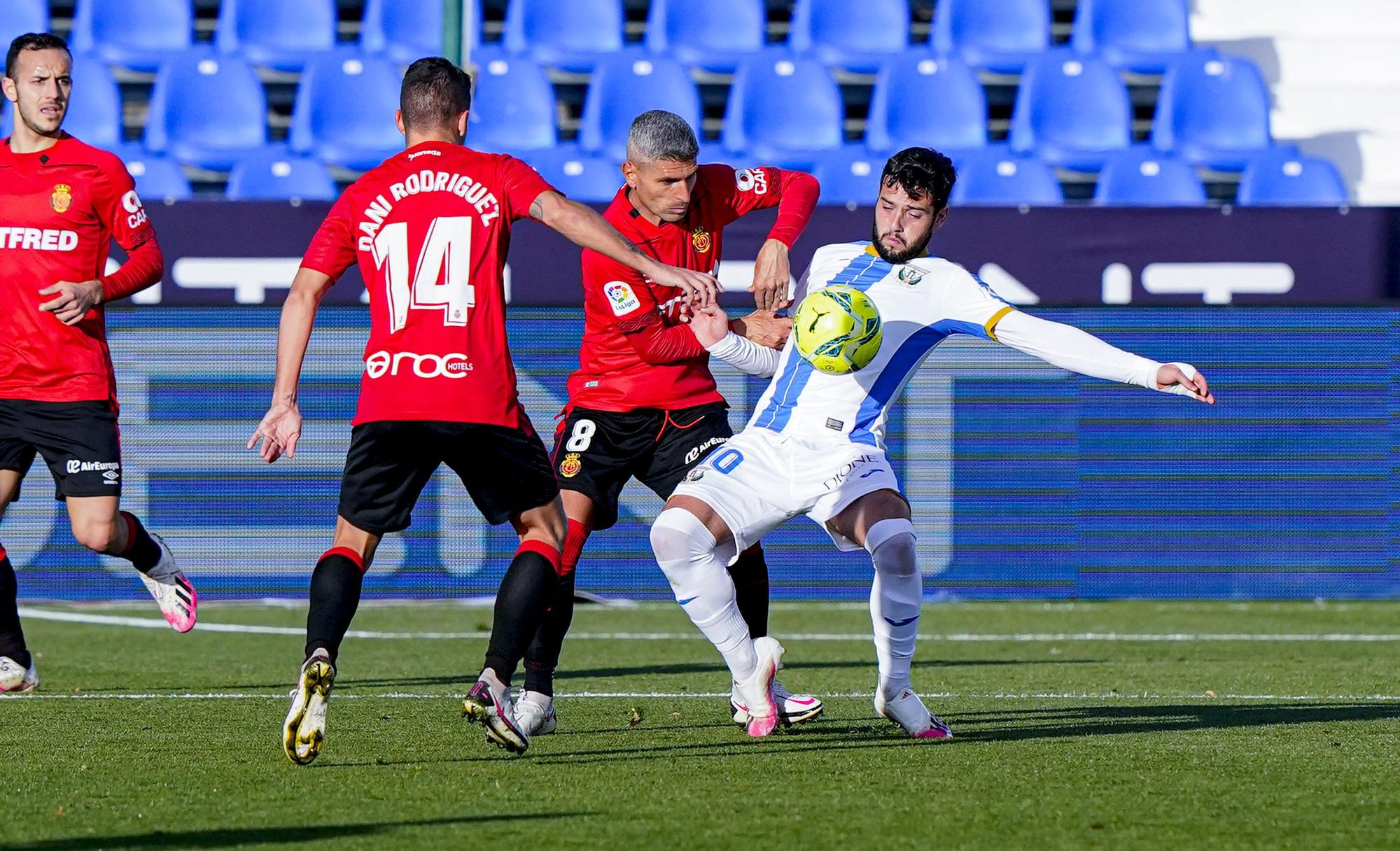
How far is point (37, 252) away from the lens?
616 cm

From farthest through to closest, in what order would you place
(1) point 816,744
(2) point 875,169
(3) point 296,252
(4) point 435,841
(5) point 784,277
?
1. (2) point 875,169
2. (3) point 296,252
3. (5) point 784,277
4. (1) point 816,744
5. (4) point 435,841

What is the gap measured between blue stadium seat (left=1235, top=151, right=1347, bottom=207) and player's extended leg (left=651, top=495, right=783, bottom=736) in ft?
34.2

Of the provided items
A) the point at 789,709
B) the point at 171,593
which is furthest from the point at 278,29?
the point at 789,709

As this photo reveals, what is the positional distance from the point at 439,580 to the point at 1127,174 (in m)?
6.84

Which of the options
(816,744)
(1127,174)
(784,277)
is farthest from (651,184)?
(1127,174)

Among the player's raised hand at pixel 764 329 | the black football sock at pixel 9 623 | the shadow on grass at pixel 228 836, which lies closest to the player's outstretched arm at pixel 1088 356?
the player's raised hand at pixel 764 329

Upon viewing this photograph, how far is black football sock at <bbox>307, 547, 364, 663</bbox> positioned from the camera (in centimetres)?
434

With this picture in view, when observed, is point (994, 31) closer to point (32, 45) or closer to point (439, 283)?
point (32, 45)

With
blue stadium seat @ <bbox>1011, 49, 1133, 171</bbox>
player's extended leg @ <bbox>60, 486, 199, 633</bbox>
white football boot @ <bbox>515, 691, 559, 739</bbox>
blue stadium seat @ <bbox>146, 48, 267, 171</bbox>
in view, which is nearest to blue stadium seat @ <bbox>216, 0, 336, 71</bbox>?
blue stadium seat @ <bbox>146, 48, 267, 171</bbox>

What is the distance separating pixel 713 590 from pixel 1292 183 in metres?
10.8

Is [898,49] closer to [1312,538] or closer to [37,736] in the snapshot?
[1312,538]

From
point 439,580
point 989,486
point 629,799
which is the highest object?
point 629,799

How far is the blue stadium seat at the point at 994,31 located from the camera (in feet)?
51.7

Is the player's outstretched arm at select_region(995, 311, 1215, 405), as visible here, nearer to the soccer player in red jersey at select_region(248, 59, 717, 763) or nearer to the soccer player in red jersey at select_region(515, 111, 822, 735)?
the soccer player in red jersey at select_region(515, 111, 822, 735)
